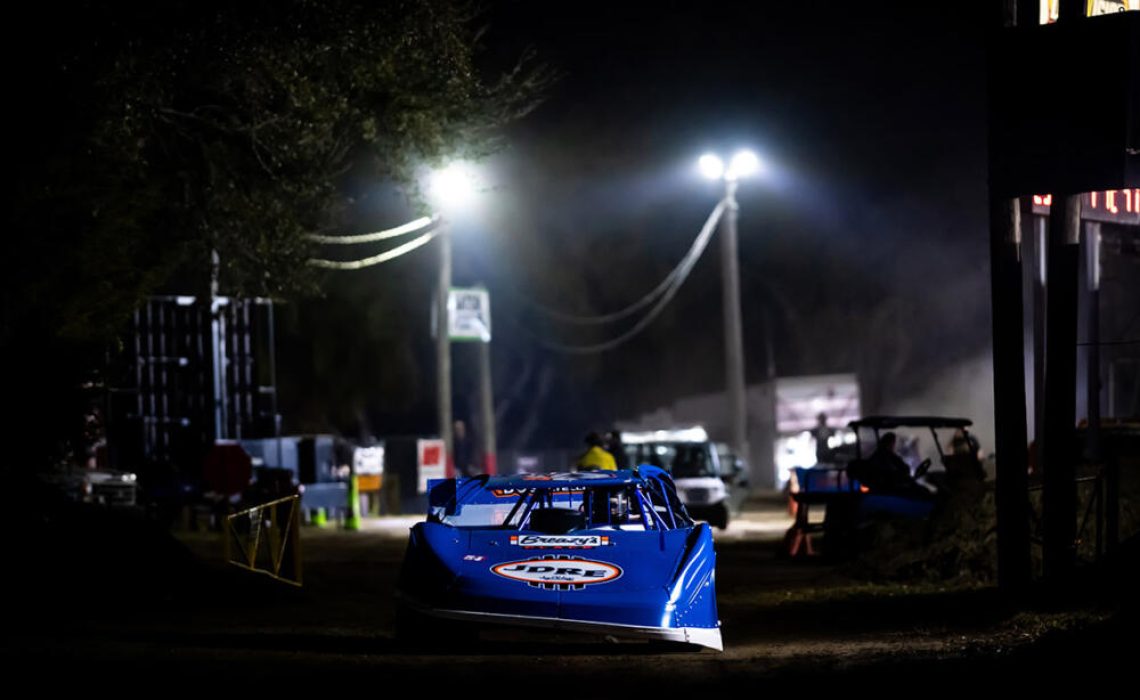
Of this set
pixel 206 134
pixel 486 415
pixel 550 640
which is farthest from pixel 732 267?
pixel 550 640

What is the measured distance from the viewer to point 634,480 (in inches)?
520

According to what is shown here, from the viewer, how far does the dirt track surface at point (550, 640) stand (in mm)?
10906

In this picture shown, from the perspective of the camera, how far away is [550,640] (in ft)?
46.1

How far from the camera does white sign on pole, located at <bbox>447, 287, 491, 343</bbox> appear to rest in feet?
129

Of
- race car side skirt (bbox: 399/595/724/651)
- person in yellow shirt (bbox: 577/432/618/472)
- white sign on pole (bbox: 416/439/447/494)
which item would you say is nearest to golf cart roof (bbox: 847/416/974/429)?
person in yellow shirt (bbox: 577/432/618/472)

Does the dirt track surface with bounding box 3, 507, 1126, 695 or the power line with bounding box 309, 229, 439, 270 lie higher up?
the power line with bounding box 309, 229, 439, 270

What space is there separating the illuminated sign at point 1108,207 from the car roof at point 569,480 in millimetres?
8370

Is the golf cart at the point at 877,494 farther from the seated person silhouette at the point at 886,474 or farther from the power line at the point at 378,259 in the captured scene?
the power line at the point at 378,259

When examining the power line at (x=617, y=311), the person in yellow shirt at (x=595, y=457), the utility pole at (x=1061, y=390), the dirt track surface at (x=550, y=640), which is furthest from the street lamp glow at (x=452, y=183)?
the power line at (x=617, y=311)

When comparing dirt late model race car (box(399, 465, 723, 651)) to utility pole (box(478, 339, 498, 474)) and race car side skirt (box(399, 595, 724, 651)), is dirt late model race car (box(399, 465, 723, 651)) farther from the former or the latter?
utility pole (box(478, 339, 498, 474))

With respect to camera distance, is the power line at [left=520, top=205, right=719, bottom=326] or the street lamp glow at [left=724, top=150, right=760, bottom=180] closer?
the street lamp glow at [left=724, top=150, right=760, bottom=180]

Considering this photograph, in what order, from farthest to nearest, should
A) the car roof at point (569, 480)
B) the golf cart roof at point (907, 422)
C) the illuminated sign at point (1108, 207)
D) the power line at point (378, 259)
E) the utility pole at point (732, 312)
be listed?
the utility pole at point (732, 312)
the power line at point (378, 259)
the golf cart roof at point (907, 422)
the illuminated sign at point (1108, 207)
the car roof at point (569, 480)

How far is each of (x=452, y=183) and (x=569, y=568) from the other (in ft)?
70.7

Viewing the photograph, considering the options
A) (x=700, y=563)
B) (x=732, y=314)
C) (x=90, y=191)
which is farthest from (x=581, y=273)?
(x=700, y=563)
